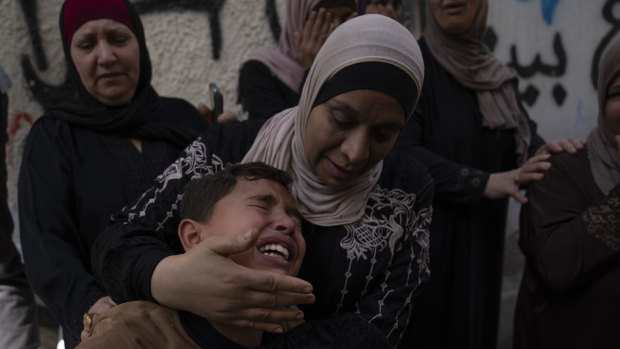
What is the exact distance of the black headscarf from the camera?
220 centimetres

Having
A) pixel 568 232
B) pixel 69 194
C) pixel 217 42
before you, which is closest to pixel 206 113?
pixel 69 194

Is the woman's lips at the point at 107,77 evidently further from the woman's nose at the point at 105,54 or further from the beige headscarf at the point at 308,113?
the beige headscarf at the point at 308,113

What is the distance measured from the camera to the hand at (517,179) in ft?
7.48

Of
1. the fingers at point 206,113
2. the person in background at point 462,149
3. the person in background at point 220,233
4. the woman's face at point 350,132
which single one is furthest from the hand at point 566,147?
the fingers at point 206,113

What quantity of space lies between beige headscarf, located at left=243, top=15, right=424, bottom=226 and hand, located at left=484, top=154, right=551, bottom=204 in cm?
84

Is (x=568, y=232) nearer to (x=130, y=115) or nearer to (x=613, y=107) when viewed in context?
(x=613, y=107)

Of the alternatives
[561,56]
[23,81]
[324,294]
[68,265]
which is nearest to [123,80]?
[68,265]

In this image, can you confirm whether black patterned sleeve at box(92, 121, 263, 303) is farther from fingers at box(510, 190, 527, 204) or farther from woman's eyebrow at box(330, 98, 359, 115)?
fingers at box(510, 190, 527, 204)

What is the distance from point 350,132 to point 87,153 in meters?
1.10

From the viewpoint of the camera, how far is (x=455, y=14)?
109 inches

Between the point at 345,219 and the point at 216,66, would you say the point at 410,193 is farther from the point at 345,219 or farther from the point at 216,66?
the point at 216,66

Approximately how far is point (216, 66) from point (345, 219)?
2440 millimetres

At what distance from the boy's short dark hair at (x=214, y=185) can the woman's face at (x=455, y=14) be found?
152 centimetres

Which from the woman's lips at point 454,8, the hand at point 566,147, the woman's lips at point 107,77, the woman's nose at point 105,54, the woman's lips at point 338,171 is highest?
the woman's lips at point 454,8
